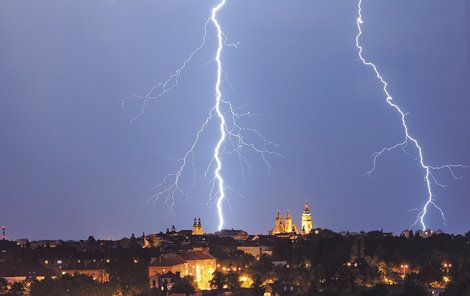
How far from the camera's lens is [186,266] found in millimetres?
56938

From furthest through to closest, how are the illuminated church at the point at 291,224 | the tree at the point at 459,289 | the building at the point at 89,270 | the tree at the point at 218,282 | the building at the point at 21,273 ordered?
the illuminated church at the point at 291,224 → the building at the point at 89,270 → the building at the point at 21,273 → the tree at the point at 218,282 → the tree at the point at 459,289

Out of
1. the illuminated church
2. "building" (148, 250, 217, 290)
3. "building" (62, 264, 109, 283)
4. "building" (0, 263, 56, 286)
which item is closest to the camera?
"building" (0, 263, 56, 286)

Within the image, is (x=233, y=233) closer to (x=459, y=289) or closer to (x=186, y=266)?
(x=186, y=266)

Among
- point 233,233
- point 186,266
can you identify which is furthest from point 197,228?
point 186,266

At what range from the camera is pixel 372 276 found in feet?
150

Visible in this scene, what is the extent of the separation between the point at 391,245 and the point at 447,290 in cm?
3149

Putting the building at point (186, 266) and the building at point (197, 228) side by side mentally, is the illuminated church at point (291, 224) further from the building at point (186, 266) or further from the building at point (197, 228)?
the building at point (186, 266)

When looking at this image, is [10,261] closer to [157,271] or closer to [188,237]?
[157,271]

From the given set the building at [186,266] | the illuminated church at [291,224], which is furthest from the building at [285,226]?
the building at [186,266]

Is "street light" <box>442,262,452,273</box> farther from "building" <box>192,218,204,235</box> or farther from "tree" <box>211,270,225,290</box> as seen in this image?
"building" <box>192,218,204,235</box>

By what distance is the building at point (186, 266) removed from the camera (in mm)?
52553

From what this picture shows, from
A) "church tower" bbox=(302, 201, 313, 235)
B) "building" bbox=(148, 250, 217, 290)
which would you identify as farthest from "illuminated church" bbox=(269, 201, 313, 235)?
"building" bbox=(148, 250, 217, 290)

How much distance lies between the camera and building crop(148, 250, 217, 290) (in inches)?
2069

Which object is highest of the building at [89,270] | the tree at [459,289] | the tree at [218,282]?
the building at [89,270]
